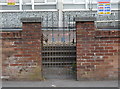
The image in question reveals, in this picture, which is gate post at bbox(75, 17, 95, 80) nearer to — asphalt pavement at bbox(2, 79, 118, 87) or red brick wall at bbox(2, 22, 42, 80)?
asphalt pavement at bbox(2, 79, 118, 87)

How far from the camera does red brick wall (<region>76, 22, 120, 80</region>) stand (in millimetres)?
6875

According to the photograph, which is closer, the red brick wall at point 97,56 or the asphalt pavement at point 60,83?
the asphalt pavement at point 60,83

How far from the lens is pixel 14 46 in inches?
273

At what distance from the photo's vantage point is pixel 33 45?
6918 millimetres

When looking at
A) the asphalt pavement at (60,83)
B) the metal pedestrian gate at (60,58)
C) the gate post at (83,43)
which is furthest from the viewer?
the metal pedestrian gate at (60,58)

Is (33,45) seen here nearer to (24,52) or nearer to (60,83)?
(24,52)

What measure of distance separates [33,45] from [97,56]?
1836 millimetres

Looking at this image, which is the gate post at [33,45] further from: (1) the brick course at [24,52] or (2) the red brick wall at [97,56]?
(2) the red brick wall at [97,56]

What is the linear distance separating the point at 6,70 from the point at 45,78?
115 centimetres

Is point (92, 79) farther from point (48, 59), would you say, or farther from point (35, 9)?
point (35, 9)

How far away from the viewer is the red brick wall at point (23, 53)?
691 cm

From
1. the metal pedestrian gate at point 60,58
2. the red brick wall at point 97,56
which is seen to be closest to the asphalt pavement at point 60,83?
the red brick wall at point 97,56

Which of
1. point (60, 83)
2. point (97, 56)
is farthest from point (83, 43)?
point (60, 83)

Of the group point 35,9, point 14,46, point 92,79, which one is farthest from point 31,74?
point 35,9
